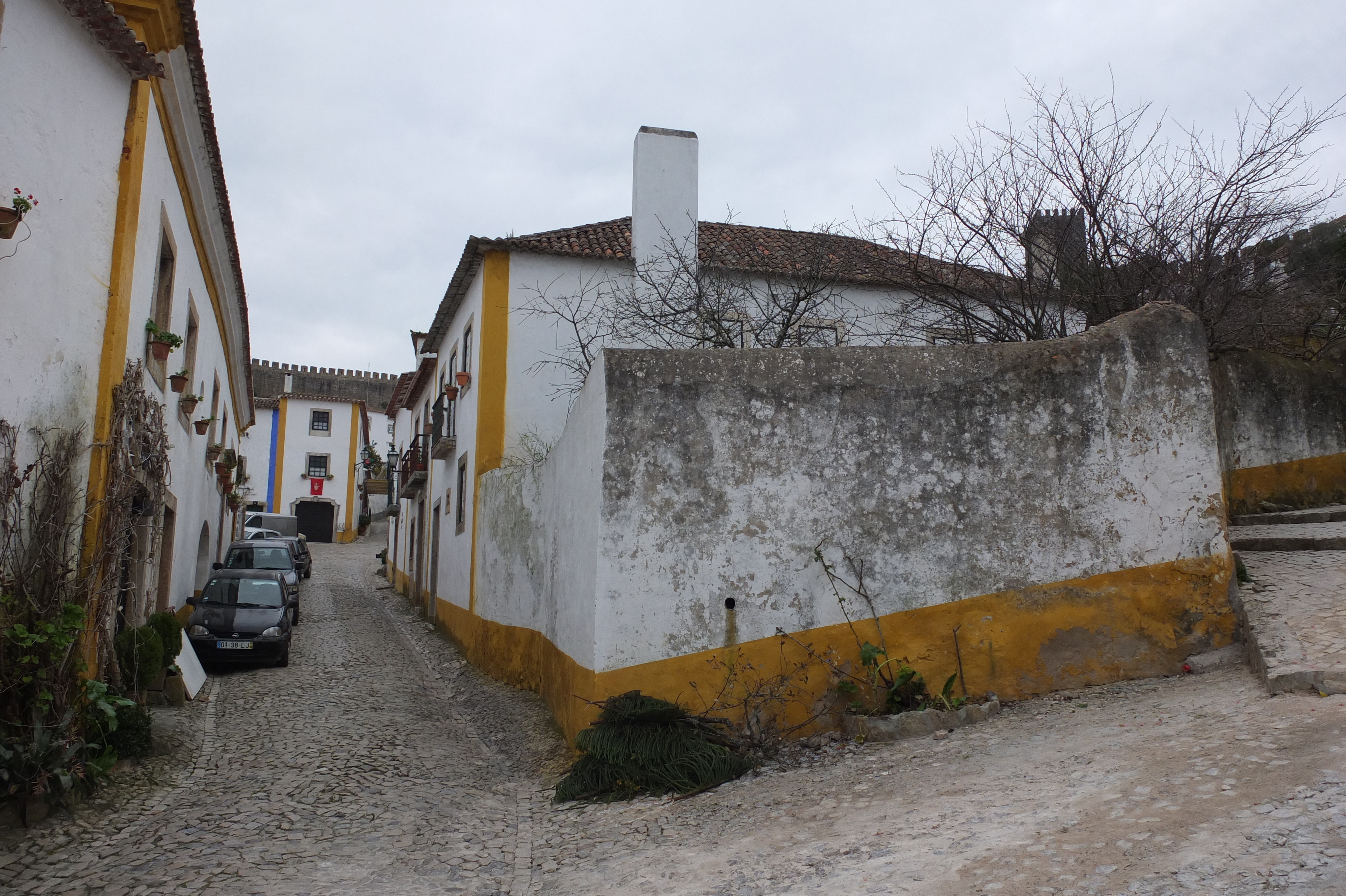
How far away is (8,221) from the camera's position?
589 centimetres

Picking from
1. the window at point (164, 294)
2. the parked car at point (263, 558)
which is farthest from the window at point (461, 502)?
the window at point (164, 294)

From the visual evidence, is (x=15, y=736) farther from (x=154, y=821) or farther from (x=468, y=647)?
(x=468, y=647)

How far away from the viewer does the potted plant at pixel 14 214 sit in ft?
19.2

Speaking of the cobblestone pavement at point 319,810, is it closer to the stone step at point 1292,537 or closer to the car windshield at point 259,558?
the stone step at point 1292,537

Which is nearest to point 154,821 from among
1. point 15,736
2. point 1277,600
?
point 15,736

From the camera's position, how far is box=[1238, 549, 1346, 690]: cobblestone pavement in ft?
18.6

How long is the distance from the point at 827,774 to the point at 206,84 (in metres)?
8.30

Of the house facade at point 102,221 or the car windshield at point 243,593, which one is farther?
the car windshield at point 243,593

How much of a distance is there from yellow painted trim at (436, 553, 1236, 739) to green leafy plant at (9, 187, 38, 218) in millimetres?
4970

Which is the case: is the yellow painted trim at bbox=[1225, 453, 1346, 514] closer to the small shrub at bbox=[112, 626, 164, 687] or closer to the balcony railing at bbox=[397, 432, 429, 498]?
the small shrub at bbox=[112, 626, 164, 687]

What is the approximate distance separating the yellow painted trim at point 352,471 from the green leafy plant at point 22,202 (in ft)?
120

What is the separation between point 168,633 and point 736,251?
10.3 m

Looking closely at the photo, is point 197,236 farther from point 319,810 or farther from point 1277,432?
point 1277,432

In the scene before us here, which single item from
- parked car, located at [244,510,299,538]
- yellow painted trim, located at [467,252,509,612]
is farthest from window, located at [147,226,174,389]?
parked car, located at [244,510,299,538]
